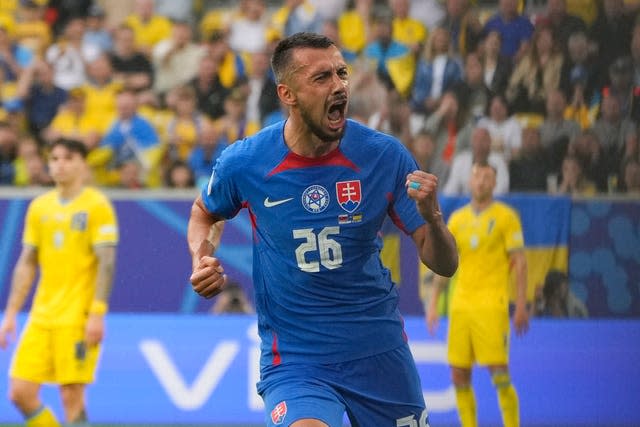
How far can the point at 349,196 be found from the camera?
16.2 feet

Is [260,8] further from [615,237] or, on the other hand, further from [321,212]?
[321,212]

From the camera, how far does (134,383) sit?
10.2 metres

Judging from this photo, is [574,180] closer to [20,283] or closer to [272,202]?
[20,283]

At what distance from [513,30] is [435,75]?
0.93 metres

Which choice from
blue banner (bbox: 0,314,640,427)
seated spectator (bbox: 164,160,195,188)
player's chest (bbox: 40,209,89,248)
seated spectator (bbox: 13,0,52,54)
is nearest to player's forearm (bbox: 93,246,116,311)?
player's chest (bbox: 40,209,89,248)

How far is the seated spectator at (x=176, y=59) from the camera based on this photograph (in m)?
12.1

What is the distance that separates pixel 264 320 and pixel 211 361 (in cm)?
522

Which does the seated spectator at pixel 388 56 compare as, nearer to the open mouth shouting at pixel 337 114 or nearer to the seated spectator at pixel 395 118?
the seated spectator at pixel 395 118

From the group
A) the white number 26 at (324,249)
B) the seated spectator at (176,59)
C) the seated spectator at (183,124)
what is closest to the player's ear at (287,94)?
the white number 26 at (324,249)

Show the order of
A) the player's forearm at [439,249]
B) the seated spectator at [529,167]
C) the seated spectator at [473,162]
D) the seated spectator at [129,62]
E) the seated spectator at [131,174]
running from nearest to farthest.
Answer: the player's forearm at [439,249]
the seated spectator at [529,167]
the seated spectator at [473,162]
the seated spectator at [131,174]
the seated spectator at [129,62]

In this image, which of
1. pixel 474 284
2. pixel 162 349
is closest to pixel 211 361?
pixel 162 349

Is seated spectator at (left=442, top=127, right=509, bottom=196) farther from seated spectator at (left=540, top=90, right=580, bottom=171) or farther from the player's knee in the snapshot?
the player's knee

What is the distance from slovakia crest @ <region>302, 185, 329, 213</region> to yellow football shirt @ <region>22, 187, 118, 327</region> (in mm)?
4060

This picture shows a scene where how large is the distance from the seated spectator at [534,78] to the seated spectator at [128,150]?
12.1ft
